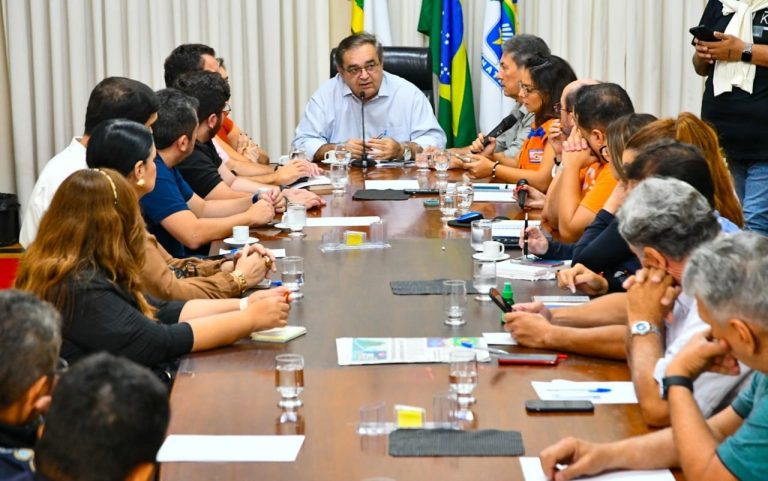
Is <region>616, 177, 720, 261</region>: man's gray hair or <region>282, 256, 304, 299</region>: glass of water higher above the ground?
<region>616, 177, 720, 261</region>: man's gray hair

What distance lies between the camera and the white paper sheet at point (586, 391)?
2.38 meters

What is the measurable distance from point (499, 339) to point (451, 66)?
4.92m

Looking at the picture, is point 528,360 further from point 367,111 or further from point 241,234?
point 367,111

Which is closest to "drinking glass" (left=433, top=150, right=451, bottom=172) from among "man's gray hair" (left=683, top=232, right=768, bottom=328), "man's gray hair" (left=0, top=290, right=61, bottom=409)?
"man's gray hair" (left=683, top=232, right=768, bottom=328)

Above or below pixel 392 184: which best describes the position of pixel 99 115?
above

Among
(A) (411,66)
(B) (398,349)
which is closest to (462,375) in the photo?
(B) (398,349)

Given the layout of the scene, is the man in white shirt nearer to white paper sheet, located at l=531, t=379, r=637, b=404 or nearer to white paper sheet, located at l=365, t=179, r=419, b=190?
white paper sheet, located at l=365, t=179, r=419, b=190

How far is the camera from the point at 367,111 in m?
6.59

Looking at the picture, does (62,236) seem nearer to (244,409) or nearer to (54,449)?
(244,409)

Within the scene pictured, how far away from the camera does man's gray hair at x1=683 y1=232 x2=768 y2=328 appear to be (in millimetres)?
1927

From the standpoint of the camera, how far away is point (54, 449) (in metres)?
1.50

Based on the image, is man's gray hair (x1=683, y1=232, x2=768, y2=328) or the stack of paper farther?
the stack of paper

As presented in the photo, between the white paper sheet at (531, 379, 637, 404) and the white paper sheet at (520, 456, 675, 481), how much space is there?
342 mm

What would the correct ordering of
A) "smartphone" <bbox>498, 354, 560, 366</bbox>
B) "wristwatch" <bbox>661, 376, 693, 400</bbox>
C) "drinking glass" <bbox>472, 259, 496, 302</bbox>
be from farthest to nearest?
"drinking glass" <bbox>472, 259, 496, 302</bbox> < "smartphone" <bbox>498, 354, 560, 366</bbox> < "wristwatch" <bbox>661, 376, 693, 400</bbox>
